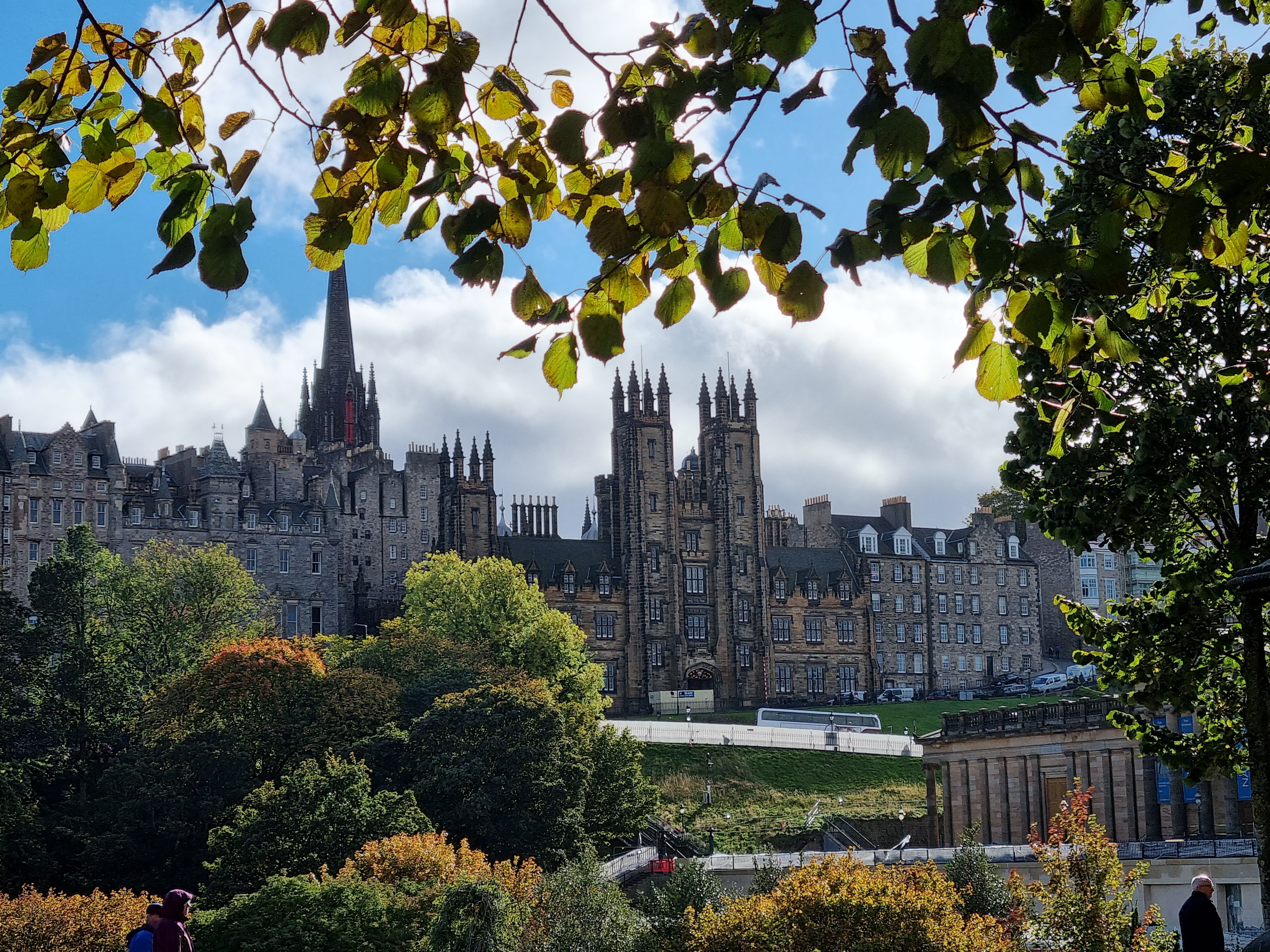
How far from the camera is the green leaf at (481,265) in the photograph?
5.31m

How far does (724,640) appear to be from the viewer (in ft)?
317

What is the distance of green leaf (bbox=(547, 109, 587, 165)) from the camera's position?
513 centimetres

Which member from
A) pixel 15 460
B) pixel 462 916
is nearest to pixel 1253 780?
pixel 462 916

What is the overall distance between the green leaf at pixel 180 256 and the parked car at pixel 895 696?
320 ft

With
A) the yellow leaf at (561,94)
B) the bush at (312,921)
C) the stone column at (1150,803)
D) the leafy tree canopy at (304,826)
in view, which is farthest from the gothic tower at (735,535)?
the yellow leaf at (561,94)

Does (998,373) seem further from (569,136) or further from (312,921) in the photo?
(312,921)

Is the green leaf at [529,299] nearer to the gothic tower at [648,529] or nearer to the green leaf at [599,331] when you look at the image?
the green leaf at [599,331]

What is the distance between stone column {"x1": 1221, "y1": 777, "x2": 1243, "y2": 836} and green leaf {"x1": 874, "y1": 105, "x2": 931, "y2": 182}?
43.6 metres

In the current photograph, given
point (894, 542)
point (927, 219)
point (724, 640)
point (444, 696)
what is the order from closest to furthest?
point (927, 219), point (444, 696), point (724, 640), point (894, 542)

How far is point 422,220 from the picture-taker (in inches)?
221

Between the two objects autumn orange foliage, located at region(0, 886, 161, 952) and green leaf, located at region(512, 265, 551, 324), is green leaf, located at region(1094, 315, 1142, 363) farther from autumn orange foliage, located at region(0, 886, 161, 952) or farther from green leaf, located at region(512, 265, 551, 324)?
autumn orange foliage, located at region(0, 886, 161, 952)

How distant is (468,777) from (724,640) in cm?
5255

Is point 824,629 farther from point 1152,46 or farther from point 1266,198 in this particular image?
point 1266,198

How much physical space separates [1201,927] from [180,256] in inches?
514
